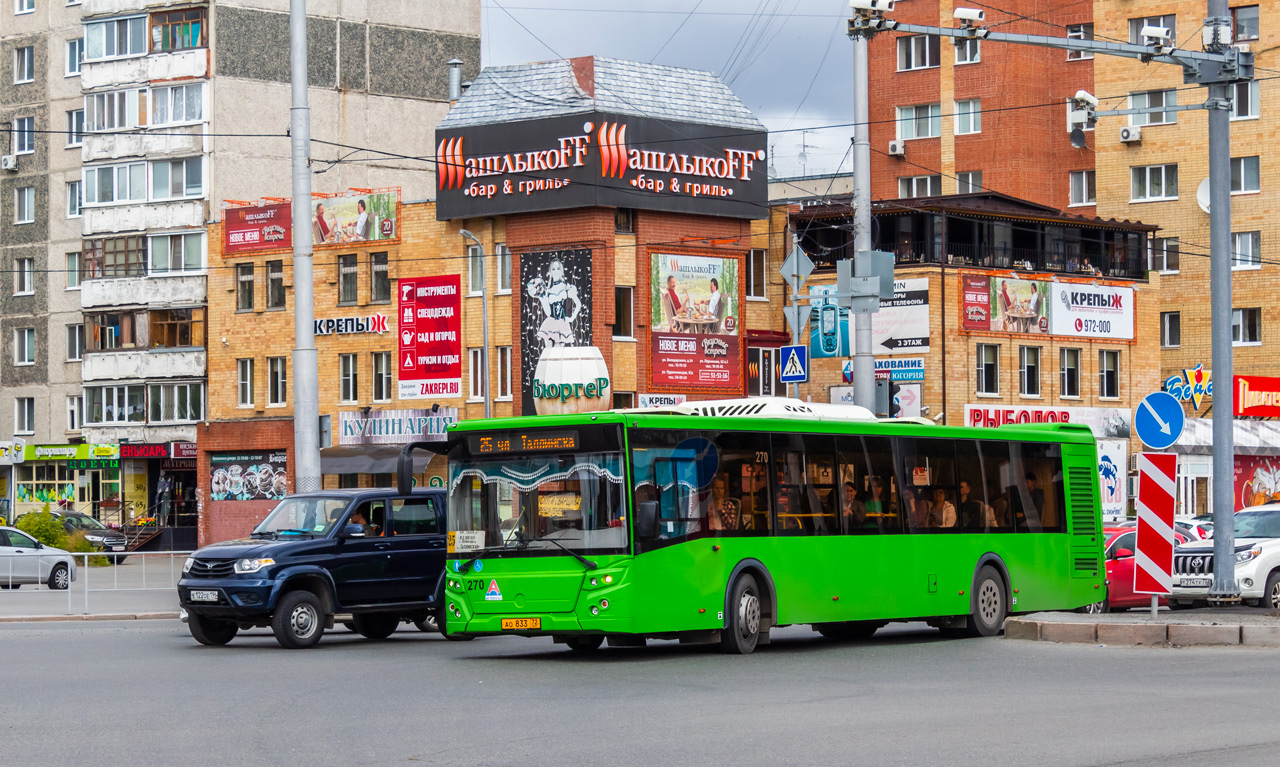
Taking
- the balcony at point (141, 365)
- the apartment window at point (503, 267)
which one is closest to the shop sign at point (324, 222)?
the apartment window at point (503, 267)

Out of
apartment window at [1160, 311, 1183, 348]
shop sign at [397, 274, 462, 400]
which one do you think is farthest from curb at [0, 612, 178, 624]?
apartment window at [1160, 311, 1183, 348]

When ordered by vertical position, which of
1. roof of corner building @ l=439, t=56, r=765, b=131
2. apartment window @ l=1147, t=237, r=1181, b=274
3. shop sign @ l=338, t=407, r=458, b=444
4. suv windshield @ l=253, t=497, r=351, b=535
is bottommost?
suv windshield @ l=253, t=497, r=351, b=535

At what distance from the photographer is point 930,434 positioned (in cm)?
2142

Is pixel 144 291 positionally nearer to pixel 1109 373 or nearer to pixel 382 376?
pixel 382 376

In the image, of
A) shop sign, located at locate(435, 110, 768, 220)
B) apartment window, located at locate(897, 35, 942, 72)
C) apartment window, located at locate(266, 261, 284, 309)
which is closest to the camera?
shop sign, located at locate(435, 110, 768, 220)

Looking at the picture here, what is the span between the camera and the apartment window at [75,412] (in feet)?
232

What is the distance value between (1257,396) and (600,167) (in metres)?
21.9

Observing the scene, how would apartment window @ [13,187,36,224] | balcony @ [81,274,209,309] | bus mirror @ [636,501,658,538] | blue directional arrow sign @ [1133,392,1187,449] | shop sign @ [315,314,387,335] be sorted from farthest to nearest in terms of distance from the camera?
1. apartment window @ [13,187,36,224]
2. balcony @ [81,274,209,309]
3. shop sign @ [315,314,387,335]
4. blue directional arrow sign @ [1133,392,1187,449]
5. bus mirror @ [636,501,658,538]

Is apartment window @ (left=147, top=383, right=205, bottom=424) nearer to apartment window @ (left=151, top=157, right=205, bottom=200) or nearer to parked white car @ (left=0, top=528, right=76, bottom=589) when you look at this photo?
apartment window @ (left=151, top=157, right=205, bottom=200)

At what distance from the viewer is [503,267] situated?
52.0m

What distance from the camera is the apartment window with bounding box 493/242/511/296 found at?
51.8 m

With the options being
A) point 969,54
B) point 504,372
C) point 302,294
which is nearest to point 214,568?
point 302,294

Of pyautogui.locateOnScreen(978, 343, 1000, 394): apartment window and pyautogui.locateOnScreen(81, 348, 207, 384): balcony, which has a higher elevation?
pyautogui.locateOnScreen(81, 348, 207, 384): balcony

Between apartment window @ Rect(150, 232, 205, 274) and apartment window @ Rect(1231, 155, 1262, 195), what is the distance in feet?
123
